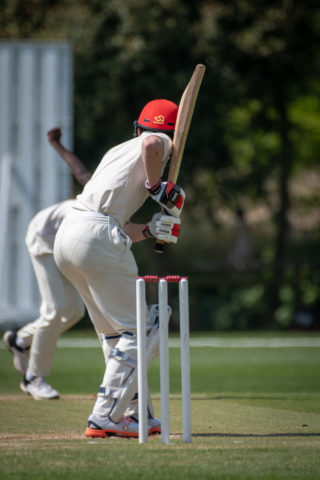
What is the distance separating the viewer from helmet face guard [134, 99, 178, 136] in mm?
5395

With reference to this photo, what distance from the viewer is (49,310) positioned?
7664 mm

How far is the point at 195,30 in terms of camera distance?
845 inches

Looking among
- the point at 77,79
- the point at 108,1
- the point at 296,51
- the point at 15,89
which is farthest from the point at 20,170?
the point at 296,51

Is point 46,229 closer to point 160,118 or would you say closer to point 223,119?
point 160,118

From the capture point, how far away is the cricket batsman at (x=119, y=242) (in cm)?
516

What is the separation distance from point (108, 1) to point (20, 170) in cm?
686

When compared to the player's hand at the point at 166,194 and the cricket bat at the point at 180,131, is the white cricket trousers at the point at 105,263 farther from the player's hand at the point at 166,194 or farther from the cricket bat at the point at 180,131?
the cricket bat at the point at 180,131

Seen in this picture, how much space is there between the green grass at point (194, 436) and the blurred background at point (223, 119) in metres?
10.5

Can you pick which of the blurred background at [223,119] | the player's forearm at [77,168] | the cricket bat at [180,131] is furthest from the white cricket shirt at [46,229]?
the blurred background at [223,119]

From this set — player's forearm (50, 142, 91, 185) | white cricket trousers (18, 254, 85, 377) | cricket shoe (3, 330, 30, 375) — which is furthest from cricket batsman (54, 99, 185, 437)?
cricket shoe (3, 330, 30, 375)

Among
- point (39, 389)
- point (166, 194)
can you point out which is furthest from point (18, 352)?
point (166, 194)

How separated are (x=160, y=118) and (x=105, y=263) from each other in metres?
0.98

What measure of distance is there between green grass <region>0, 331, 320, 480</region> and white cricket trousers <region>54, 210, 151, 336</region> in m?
0.76

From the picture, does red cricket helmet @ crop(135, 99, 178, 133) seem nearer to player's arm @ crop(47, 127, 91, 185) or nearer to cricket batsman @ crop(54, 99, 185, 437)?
cricket batsman @ crop(54, 99, 185, 437)
